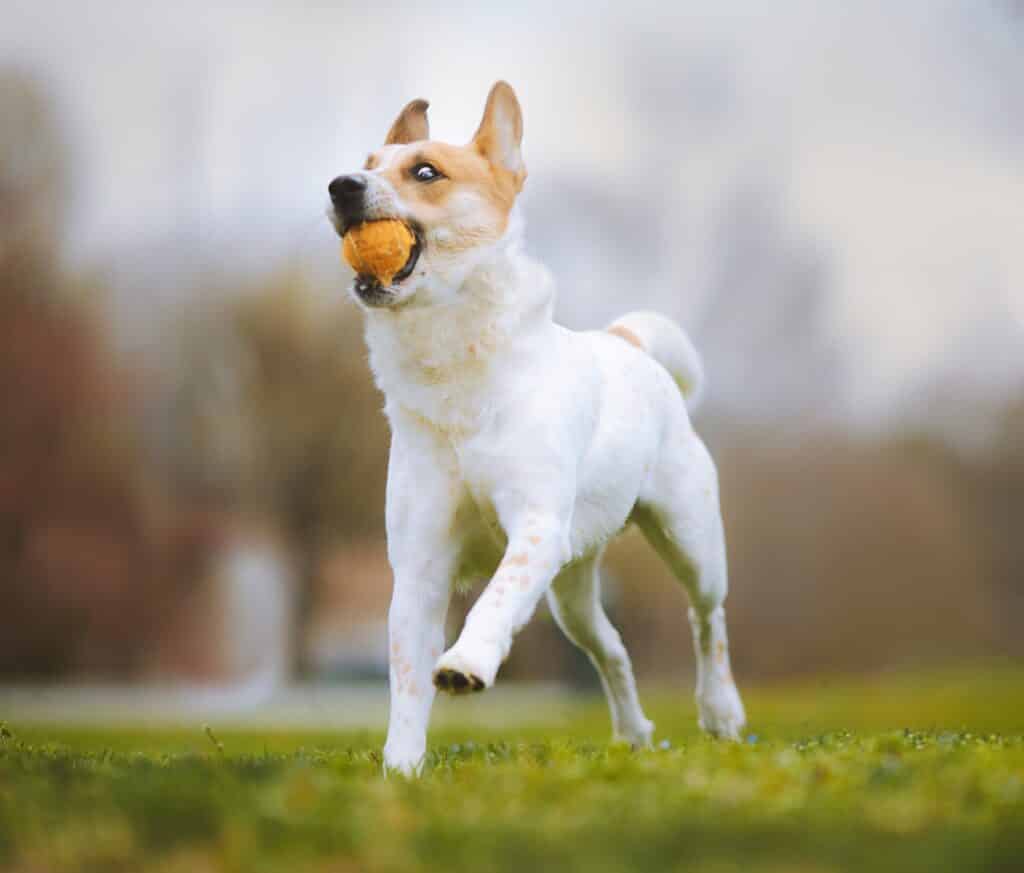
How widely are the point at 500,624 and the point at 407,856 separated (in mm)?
1241

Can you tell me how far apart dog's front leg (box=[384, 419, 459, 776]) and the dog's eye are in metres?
0.80

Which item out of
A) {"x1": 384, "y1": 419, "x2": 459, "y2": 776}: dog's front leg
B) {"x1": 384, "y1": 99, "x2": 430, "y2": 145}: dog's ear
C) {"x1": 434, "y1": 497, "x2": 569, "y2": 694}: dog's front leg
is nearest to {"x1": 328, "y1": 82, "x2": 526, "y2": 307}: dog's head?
{"x1": 384, "y1": 99, "x2": 430, "y2": 145}: dog's ear

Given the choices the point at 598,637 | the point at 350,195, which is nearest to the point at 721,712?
the point at 598,637

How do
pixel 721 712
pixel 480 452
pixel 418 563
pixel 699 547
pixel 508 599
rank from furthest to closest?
pixel 721 712 → pixel 699 547 → pixel 418 563 → pixel 480 452 → pixel 508 599

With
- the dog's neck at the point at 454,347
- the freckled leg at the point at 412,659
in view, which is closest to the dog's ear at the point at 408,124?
the dog's neck at the point at 454,347

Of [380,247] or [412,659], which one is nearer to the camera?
[380,247]

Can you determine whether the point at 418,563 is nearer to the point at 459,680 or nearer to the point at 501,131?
the point at 459,680

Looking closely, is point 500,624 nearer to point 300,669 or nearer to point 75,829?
point 75,829

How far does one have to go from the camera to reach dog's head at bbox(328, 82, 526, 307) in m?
4.02

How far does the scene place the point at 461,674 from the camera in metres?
3.46

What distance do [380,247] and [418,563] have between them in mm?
1026

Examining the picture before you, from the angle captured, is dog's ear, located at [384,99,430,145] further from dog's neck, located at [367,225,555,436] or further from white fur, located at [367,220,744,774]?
dog's neck, located at [367,225,555,436]

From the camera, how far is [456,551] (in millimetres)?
4305

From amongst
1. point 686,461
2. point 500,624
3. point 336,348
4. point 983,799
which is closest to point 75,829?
point 500,624
